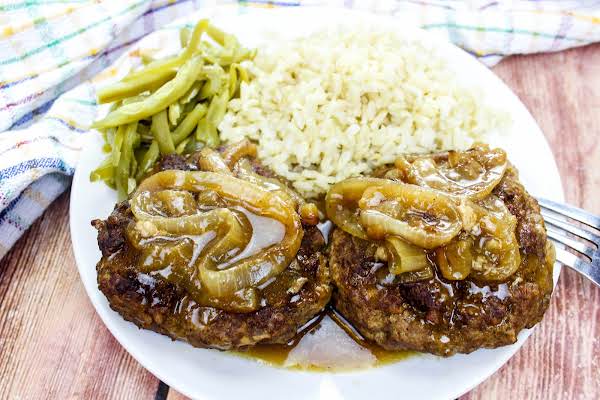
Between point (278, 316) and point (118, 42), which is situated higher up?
point (118, 42)

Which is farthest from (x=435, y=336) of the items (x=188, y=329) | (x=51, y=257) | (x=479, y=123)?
(x=51, y=257)

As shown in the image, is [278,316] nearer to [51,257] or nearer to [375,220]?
[375,220]

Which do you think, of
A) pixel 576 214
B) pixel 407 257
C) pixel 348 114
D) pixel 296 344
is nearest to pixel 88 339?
pixel 296 344

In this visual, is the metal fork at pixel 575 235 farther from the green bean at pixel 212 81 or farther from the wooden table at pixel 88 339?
the green bean at pixel 212 81

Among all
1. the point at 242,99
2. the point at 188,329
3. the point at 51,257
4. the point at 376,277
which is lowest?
the point at 51,257

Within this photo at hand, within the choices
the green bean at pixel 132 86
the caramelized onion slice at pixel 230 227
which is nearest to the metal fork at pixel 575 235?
the caramelized onion slice at pixel 230 227

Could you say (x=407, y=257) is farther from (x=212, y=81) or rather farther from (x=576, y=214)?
(x=212, y=81)

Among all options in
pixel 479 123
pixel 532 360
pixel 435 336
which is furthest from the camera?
pixel 479 123

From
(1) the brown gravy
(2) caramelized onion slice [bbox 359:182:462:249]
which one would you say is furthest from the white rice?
(1) the brown gravy
